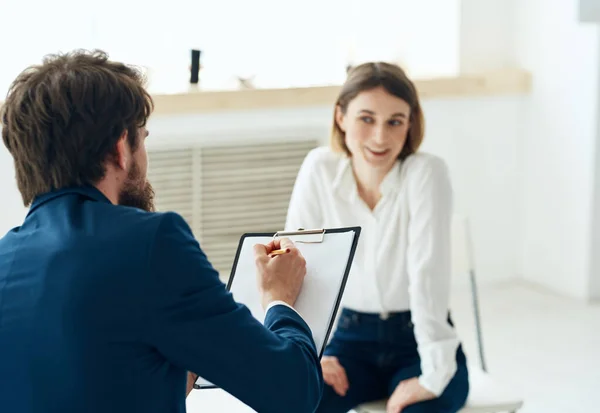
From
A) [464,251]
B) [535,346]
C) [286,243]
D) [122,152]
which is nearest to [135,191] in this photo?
[122,152]

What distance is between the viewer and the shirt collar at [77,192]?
140 centimetres

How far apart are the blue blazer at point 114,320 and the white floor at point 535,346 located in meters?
1.79

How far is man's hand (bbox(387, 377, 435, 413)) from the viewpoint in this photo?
2.26m

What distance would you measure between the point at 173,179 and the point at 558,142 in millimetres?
1701

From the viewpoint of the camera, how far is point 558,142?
4355 millimetres

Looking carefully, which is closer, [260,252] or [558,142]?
[260,252]

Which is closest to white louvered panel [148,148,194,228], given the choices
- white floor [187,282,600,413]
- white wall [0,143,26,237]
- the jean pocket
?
white wall [0,143,26,237]

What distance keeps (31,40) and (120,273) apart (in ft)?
9.37

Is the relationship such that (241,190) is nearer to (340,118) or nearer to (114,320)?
(340,118)

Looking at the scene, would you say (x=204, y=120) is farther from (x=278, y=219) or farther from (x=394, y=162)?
(x=394, y=162)

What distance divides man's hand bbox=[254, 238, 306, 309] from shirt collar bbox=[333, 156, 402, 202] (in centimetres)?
84

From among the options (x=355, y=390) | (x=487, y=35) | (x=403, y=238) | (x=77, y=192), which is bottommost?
(x=355, y=390)

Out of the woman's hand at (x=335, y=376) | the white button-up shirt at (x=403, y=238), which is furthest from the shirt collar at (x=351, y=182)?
the woman's hand at (x=335, y=376)

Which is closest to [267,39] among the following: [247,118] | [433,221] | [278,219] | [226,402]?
[247,118]
